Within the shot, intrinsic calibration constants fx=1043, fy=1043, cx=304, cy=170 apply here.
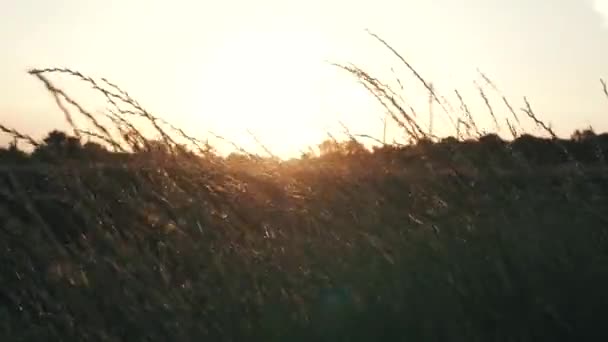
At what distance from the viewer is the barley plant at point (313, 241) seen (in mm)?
3357

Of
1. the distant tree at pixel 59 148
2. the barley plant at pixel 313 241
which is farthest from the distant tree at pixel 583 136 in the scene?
the distant tree at pixel 59 148

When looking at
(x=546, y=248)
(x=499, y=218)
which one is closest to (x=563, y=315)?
(x=546, y=248)

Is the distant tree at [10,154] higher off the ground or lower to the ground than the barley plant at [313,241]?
higher

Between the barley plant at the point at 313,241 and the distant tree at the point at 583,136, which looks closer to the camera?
the barley plant at the point at 313,241

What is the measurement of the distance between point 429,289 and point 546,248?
1.46ft

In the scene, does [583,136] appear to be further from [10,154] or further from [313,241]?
[10,154]

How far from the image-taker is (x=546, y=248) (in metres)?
3.53

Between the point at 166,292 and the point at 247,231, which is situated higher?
the point at 247,231

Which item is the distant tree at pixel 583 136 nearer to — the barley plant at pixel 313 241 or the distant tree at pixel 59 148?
the barley plant at pixel 313 241

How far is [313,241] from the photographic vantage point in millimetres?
3891

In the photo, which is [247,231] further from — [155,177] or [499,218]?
[499,218]

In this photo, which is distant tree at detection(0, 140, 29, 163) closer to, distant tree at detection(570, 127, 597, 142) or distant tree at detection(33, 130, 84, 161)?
distant tree at detection(33, 130, 84, 161)

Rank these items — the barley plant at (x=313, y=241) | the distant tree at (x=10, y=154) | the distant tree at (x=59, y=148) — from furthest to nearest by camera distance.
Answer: the distant tree at (x=10, y=154) → the distant tree at (x=59, y=148) → the barley plant at (x=313, y=241)

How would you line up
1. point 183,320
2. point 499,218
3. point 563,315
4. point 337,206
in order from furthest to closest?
point 337,206 → point 499,218 → point 183,320 → point 563,315
